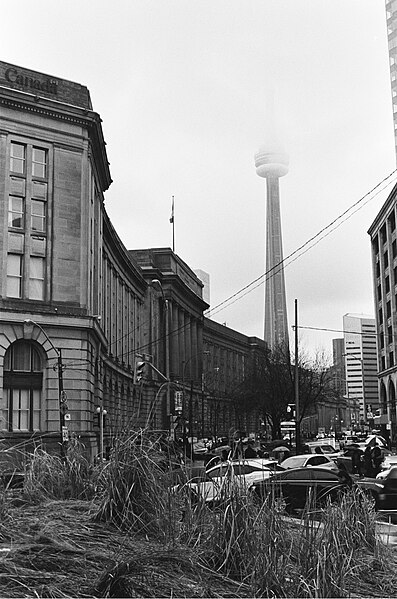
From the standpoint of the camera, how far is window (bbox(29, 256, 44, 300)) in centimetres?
4875

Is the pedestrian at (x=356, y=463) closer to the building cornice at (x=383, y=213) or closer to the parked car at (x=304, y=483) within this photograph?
the parked car at (x=304, y=483)

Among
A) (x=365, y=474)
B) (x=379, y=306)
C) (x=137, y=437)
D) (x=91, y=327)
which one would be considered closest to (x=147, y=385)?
(x=379, y=306)

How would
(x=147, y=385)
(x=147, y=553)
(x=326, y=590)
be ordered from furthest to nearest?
1. (x=147, y=385)
2. (x=147, y=553)
3. (x=326, y=590)

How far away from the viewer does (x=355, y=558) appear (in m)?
8.46

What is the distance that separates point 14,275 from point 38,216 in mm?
4212

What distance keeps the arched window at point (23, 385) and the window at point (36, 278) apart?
3.23 m

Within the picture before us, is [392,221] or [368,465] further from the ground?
[392,221]

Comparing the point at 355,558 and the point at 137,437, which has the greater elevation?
the point at 137,437

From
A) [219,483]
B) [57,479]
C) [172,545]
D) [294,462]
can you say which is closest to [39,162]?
[294,462]

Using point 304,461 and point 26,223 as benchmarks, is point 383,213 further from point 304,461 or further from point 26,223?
point 304,461

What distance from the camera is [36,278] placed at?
49094 millimetres

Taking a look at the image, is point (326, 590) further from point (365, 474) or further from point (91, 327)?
point (91, 327)

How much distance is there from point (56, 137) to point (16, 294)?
422 inches

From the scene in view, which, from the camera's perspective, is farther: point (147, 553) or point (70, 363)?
point (70, 363)
